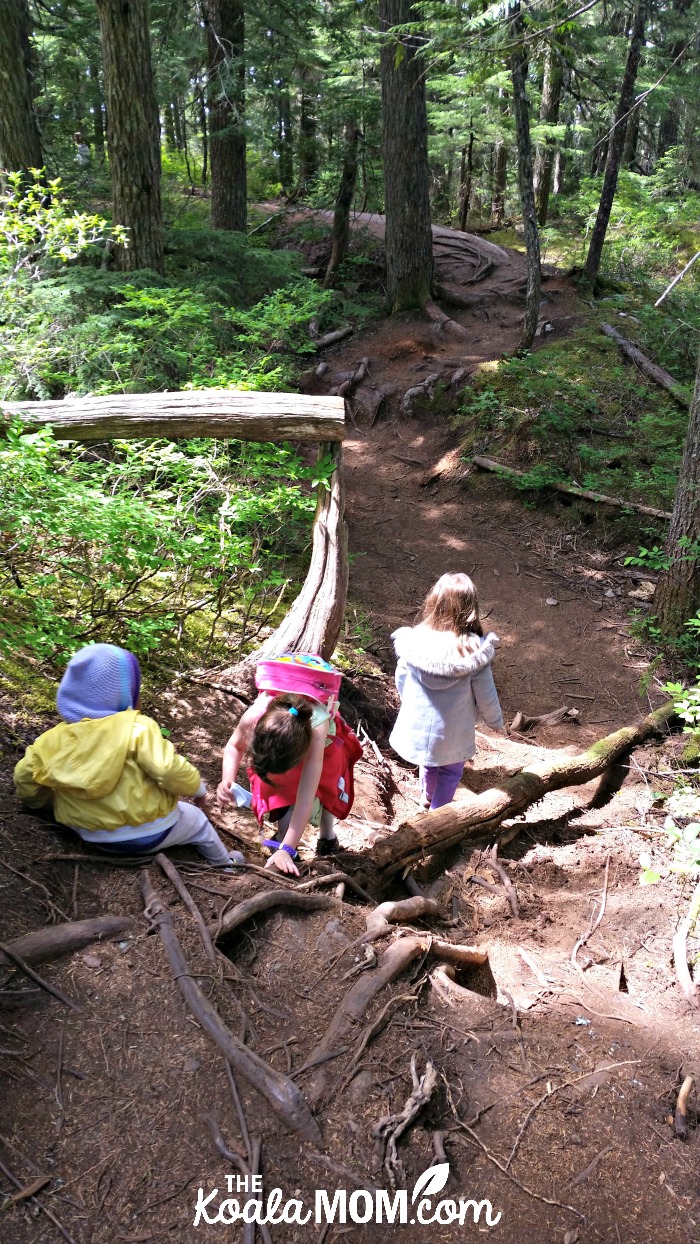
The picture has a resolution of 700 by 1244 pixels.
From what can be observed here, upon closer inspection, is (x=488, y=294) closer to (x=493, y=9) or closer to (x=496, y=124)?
(x=496, y=124)

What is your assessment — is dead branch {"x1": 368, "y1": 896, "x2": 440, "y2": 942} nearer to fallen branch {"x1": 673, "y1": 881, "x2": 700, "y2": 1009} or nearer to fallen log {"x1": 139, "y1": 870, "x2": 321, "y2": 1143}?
fallen log {"x1": 139, "y1": 870, "x2": 321, "y2": 1143}

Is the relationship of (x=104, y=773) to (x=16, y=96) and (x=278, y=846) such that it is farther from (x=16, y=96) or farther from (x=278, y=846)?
(x=16, y=96)

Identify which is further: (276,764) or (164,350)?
(164,350)

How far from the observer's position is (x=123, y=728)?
3023 mm

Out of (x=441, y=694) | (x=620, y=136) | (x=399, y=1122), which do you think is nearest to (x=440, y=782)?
(x=441, y=694)

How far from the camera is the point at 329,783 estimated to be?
392cm

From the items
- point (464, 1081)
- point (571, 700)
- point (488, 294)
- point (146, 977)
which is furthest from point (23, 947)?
point (488, 294)

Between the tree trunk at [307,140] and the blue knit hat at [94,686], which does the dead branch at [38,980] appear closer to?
the blue knit hat at [94,686]

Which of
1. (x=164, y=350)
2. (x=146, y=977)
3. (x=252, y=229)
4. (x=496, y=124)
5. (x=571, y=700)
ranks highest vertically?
(x=496, y=124)

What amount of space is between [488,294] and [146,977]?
1538 cm

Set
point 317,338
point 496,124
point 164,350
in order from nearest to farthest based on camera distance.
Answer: point 164,350 < point 317,338 < point 496,124

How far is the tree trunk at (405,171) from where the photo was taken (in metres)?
12.6

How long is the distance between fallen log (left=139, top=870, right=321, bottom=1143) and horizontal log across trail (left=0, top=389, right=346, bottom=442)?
3.55m

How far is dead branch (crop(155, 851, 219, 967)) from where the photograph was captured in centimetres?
269
